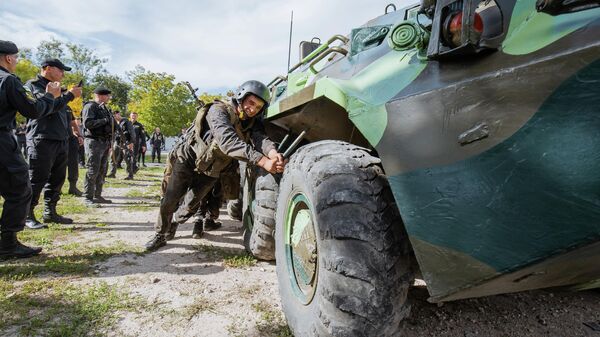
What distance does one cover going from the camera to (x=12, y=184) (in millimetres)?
3451

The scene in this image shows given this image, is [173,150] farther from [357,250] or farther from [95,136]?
[95,136]

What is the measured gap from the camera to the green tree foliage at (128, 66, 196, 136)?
25.6 metres

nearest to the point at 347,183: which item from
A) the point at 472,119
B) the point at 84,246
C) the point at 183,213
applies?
the point at 472,119

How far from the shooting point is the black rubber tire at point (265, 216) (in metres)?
2.87

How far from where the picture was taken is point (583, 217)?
1.12 m

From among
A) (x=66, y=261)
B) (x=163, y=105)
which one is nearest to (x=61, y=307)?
(x=66, y=261)

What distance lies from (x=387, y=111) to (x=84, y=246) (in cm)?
377

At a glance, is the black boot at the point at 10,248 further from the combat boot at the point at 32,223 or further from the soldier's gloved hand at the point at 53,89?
the soldier's gloved hand at the point at 53,89

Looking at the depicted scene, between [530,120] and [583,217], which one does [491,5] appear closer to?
[530,120]

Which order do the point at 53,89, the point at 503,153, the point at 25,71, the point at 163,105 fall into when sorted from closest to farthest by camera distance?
1. the point at 503,153
2. the point at 53,89
3. the point at 163,105
4. the point at 25,71

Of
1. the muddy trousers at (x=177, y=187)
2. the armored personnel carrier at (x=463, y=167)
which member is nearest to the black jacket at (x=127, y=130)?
the muddy trousers at (x=177, y=187)

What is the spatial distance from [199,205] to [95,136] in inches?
129

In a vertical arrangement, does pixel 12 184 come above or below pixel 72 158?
below

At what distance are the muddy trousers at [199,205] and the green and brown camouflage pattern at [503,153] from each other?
2.95m
